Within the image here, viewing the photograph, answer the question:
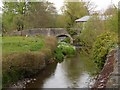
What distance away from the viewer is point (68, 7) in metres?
→ 35.7

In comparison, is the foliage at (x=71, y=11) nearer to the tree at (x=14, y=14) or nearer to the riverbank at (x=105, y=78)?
the tree at (x=14, y=14)

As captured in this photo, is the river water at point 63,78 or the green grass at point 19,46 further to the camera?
the green grass at point 19,46

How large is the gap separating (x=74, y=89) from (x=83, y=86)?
0.49 m

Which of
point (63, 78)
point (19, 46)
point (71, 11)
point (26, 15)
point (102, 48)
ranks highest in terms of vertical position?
point (71, 11)

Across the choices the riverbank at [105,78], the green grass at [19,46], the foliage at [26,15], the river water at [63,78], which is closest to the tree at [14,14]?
the foliage at [26,15]

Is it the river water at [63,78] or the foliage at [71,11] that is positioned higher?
the foliage at [71,11]

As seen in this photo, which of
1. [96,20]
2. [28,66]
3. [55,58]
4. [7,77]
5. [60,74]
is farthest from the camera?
[55,58]

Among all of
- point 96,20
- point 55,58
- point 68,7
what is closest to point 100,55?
point 96,20

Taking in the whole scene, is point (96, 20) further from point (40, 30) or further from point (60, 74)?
point (40, 30)

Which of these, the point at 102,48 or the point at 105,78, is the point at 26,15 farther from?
the point at 105,78

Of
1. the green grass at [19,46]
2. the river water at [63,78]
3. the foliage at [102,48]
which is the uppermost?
the foliage at [102,48]

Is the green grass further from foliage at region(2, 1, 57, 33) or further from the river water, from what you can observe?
foliage at region(2, 1, 57, 33)

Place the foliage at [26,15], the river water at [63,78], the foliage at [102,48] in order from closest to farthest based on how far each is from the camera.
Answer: the foliage at [102,48] < the river water at [63,78] < the foliage at [26,15]

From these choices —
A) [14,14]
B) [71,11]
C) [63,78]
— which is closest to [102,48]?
[63,78]
